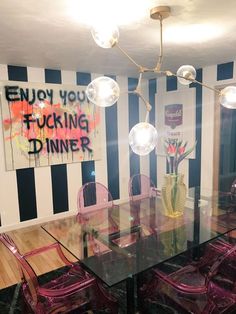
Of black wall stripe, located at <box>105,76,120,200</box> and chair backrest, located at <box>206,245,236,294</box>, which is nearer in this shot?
chair backrest, located at <box>206,245,236,294</box>

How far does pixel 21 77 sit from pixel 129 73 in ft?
5.62

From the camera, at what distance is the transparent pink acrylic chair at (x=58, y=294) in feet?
4.83

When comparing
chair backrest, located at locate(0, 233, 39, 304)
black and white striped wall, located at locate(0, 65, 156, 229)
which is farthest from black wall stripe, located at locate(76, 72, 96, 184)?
chair backrest, located at locate(0, 233, 39, 304)

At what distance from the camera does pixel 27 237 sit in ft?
11.5

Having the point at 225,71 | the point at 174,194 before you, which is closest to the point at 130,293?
the point at 174,194

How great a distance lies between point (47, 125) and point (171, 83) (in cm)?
232

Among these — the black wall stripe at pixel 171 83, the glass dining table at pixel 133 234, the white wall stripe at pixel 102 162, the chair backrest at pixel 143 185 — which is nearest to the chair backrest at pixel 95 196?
the glass dining table at pixel 133 234

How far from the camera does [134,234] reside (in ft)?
6.84

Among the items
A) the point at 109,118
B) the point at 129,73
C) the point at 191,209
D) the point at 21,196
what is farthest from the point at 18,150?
the point at 191,209

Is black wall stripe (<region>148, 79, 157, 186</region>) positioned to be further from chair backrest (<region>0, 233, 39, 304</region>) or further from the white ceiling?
chair backrest (<region>0, 233, 39, 304</region>)

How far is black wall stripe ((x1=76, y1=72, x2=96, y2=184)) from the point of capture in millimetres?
4091

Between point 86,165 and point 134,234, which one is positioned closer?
point 134,234

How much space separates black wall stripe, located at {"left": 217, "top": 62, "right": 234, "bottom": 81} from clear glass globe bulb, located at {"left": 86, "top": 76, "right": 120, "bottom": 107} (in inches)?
103

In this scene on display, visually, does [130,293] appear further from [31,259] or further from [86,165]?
[86,165]
